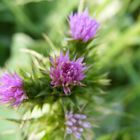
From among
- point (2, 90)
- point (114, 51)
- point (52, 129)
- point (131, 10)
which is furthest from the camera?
point (131, 10)

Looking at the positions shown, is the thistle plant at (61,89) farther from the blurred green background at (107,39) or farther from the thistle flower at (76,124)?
the blurred green background at (107,39)

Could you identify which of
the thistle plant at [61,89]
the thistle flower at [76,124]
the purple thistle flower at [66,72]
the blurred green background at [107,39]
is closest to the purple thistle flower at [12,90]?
the thistle plant at [61,89]

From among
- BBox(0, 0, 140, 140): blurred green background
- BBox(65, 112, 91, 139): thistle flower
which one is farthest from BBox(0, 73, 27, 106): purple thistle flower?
BBox(0, 0, 140, 140): blurred green background

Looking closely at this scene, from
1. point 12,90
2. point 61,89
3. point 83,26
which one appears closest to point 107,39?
point 83,26

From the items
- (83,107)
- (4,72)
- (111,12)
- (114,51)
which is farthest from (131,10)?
(4,72)

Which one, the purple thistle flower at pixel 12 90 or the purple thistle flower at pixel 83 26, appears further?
the purple thistle flower at pixel 83 26

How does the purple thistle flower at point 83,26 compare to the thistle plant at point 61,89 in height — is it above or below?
above

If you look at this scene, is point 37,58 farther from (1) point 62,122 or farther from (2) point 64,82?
(1) point 62,122
